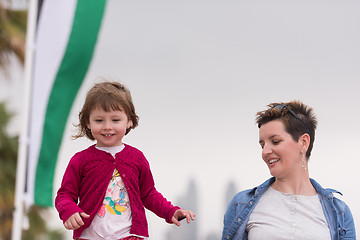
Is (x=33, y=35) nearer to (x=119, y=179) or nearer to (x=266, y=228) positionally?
(x=119, y=179)

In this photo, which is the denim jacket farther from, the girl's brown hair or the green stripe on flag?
the green stripe on flag

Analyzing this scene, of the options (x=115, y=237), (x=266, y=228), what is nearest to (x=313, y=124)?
(x=266, y=228)

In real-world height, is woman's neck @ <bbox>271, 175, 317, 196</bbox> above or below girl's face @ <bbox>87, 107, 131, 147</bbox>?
below

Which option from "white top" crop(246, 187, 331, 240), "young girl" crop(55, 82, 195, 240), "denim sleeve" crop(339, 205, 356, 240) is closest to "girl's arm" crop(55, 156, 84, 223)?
"young girl" crop(55, 82, 195, 240)

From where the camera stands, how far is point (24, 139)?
3.73 m

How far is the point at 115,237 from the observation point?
3533 mm

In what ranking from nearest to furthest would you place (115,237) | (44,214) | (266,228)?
(115,237) → (266,228) → (44,214)

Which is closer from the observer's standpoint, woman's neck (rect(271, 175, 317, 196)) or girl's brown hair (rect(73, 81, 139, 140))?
girl's brown hair (rect(73, 81, 139, 140))

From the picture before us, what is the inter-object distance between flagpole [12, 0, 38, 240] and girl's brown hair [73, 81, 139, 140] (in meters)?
0.34

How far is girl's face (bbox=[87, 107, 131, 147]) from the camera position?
3.57m

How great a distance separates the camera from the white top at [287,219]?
3709 mm

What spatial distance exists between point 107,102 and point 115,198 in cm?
60

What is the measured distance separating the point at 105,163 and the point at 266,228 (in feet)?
3.66

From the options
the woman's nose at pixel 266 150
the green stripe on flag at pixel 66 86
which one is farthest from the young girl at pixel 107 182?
the woman's nose at pixel 266 150
